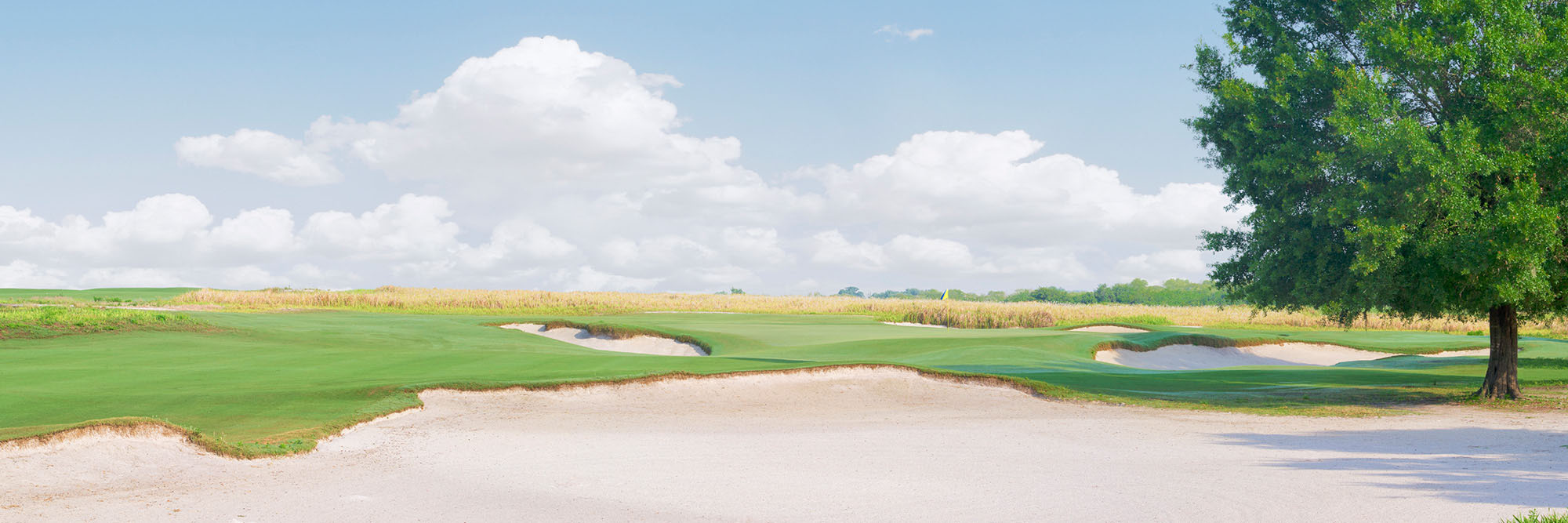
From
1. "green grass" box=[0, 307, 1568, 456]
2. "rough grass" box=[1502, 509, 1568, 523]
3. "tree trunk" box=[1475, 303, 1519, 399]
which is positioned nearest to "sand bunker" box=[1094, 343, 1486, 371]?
"green grass" box=[0, 307, 1568, 456]

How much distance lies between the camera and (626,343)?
37656mm

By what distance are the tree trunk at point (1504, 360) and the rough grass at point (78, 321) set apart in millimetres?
37656

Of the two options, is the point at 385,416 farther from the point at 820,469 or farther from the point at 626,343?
the point at 626,343

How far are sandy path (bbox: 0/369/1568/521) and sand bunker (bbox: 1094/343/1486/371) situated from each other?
16.4 m

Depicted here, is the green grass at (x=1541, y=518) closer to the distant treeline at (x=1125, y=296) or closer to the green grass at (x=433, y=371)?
the green grass at (x=433, y=371)

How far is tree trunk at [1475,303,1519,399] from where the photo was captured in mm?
21078

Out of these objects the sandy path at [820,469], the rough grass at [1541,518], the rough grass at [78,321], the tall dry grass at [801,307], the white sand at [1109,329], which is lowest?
the sandy path at [820,469]

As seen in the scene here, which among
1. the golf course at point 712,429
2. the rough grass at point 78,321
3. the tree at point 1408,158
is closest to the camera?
the golf course at point 712,429

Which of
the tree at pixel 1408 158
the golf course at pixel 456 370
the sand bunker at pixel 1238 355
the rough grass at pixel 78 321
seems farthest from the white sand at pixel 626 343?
the tree at pixel 1408 158

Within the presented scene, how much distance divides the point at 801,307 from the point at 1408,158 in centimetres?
5277

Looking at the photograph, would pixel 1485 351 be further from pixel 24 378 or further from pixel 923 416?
pixel 24 378

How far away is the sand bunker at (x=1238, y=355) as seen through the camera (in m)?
35.0

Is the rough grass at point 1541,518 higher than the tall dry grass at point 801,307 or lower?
lower

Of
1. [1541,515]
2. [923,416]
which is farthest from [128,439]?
[1541,515]
